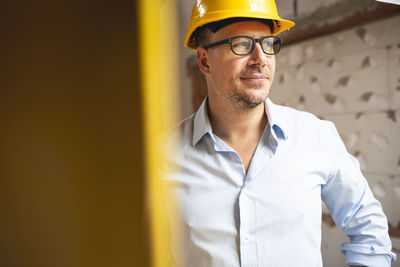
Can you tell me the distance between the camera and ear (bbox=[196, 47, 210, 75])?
1.05m

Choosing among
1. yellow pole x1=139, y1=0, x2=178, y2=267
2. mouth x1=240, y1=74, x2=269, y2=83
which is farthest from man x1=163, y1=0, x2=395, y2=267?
yellow pole x1=139, y1=0, x2=178, y2=267

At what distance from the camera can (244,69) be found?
3.06ft

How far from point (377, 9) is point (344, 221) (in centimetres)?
144

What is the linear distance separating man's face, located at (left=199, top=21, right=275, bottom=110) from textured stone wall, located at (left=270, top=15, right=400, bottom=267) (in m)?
1.34

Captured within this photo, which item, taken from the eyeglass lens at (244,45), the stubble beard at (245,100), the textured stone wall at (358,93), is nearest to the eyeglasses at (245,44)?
the eyeglass lens at (244,45)

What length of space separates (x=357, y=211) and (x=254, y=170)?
41 centimetres

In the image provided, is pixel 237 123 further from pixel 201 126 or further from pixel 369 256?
pixel 369 256

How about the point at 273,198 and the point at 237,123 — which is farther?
the point at 237,123

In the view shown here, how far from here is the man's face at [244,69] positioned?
926mm

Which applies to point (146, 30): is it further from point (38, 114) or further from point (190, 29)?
point (190, 29)

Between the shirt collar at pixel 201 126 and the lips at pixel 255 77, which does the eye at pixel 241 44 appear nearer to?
the lips at pixel 255 77

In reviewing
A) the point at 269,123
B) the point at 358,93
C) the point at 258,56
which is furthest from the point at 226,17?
the point at 358,93

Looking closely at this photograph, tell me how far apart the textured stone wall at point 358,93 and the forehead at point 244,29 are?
134 centimetres

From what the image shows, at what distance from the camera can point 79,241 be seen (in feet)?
0.56
